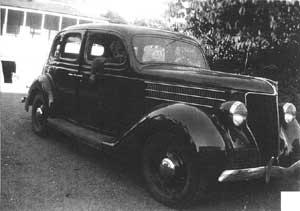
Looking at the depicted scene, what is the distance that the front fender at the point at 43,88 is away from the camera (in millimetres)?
4980

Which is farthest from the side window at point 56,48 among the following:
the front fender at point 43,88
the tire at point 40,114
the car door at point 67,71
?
the tire at point 40,114

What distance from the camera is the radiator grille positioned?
125 inches

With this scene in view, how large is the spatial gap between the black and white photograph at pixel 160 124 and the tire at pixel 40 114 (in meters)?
Answer: 0.02

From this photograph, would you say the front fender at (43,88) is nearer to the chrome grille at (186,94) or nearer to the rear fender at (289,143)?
the chrome grille at (186,94)

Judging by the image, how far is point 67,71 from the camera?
4.83 m

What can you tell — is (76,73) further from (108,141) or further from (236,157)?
(236,157)

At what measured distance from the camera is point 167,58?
4141 millimetres

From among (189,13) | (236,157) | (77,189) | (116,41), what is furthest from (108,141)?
(189,13)

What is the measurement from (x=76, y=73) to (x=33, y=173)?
4.88ft

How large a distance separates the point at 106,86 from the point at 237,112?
1.69m

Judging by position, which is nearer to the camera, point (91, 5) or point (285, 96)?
point (285, 96)

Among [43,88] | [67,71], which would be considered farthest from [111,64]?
[43,88]

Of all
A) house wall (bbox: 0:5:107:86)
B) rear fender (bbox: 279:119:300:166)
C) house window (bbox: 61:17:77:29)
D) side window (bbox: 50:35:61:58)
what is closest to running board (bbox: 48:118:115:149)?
side window (bbox: 50:35:61:58)

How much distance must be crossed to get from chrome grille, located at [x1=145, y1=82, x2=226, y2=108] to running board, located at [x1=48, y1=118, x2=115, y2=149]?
69 centimetres
